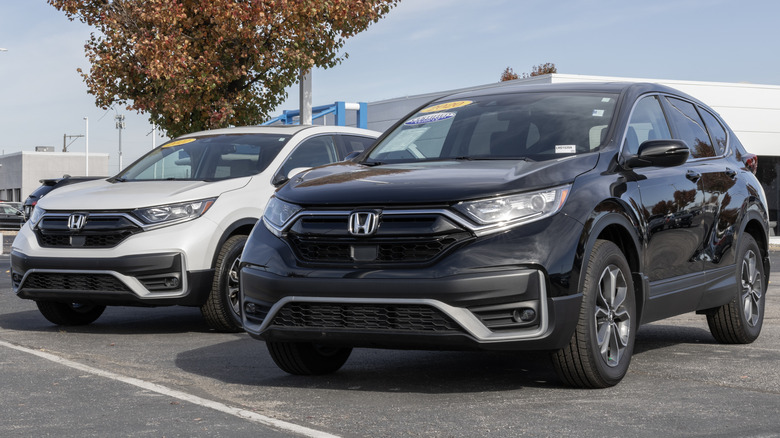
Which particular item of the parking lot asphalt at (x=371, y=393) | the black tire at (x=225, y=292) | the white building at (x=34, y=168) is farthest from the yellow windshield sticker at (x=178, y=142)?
the white building at (x=34, y=168)

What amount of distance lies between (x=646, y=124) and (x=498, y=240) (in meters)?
2.23

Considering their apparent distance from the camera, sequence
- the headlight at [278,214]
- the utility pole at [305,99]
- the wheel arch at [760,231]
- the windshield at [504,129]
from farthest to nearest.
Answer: the utility pole at [305,99]
the wheel arch at [760,231]
the windshield at [504,129]
the headlight at [278,214]

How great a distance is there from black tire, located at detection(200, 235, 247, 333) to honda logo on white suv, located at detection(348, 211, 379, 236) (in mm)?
3221

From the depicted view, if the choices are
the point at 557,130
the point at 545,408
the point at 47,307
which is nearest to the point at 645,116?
the point at 557,130

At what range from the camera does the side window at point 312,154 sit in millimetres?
9594

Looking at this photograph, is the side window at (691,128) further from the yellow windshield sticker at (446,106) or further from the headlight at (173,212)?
the headlight at (173,212)

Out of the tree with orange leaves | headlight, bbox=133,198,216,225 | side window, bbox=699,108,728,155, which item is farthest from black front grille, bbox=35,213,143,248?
the tree with orange leaves

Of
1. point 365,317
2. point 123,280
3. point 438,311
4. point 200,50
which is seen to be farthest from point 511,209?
point 200,50

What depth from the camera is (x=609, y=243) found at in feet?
19.7

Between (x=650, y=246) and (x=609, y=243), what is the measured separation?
1.96ft

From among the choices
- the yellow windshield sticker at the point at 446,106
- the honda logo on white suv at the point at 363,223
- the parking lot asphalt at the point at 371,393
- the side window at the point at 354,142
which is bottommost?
the parking lot asphalt at the point at 371,393

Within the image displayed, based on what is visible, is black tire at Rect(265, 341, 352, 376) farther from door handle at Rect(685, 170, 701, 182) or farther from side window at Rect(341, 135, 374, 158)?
side window at Rect(341, 135, 374, 158)

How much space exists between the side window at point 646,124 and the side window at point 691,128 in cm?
21

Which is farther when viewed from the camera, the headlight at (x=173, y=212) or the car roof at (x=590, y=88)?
the headlight at (x=173, y=212)
